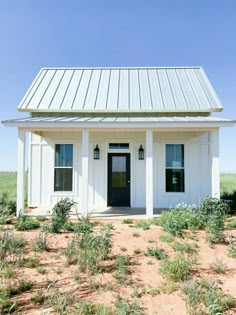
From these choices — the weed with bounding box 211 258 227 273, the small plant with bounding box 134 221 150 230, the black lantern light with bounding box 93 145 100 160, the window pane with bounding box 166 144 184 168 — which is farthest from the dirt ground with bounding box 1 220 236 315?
the black lantern light with bounding box 93 145 100 160

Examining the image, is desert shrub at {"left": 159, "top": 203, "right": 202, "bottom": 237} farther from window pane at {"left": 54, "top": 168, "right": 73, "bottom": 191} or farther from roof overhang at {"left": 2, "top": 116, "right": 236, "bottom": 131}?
window pane at {"left": 54, "top": 168, "right": 73, "bottom": 191}

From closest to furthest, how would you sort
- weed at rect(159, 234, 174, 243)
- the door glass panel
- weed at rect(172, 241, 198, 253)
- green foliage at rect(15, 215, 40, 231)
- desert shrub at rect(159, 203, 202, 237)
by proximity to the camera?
weed at rect(172, 241, 198, 253) < weed at rect(159, 234, 174, 243) < desert shrub at rect(159, 203, 202, 237) < green foliage at rect(15, 215, 40, 231) < the door glass panel

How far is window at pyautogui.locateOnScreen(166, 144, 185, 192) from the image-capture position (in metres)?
10.2

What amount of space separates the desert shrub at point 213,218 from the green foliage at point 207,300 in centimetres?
223

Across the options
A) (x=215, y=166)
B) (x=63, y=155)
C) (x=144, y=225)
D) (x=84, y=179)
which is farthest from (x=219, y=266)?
(x=63, y=155)

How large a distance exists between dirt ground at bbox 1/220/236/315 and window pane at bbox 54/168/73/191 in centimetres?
430

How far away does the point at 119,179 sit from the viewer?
10375 mm

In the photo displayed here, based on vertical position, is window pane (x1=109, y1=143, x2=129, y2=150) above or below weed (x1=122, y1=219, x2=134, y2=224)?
above

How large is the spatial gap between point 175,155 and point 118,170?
→ 2.57 metres

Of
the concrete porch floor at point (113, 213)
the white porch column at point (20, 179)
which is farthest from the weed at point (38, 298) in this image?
the white porch column at point (20, 179)

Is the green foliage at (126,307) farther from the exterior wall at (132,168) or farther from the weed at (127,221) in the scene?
the exterior wall at (132,168)

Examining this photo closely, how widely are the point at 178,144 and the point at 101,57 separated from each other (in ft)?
30.0

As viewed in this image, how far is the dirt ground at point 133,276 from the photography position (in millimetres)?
A: 3373

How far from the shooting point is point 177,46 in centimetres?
1402
